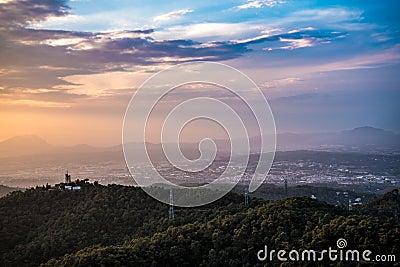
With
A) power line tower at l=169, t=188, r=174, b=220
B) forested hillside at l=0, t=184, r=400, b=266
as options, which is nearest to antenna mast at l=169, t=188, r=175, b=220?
power line tower at l=169, t=188, r=174, b=220

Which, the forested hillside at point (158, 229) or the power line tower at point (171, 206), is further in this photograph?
the power line tower at point (171, 206)

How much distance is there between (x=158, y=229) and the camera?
845 inches

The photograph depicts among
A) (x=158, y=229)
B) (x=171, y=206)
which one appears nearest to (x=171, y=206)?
(x=171, y=206)

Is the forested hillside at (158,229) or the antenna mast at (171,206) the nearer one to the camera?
the forested hillside at (158,229)

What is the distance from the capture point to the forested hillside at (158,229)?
15.8 m

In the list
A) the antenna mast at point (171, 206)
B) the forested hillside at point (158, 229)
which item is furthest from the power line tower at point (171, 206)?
the forested hillside at point (158, 229)

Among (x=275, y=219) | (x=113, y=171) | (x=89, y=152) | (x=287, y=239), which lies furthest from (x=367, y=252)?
(x=89, y=152)

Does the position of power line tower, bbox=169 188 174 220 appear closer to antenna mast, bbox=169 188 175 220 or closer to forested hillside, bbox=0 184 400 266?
antenna mast, bbox=169 188 175 220

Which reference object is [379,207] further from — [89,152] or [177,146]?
[89,152]

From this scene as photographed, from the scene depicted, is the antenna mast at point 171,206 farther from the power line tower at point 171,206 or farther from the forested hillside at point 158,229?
the forested hillside at point 158,229

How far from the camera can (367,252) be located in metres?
14.6

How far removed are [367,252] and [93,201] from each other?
48.9ft

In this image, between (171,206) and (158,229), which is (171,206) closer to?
(171,206)

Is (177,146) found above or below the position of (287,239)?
above
